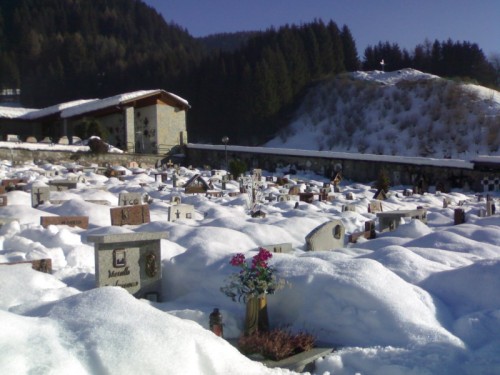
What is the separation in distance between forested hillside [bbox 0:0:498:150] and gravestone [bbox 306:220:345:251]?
39539 millimetres

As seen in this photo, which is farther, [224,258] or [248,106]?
[248,106]


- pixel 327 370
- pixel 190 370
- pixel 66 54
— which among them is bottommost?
pixel 327 370

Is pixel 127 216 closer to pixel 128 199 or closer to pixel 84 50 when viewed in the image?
pixel 128 199

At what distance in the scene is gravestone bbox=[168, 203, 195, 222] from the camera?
1251 cm

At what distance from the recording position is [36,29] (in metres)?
92.5

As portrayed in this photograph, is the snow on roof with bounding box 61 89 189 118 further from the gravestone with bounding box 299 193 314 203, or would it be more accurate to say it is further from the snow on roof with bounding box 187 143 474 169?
the gravestone with bounding box 299 193 314 203

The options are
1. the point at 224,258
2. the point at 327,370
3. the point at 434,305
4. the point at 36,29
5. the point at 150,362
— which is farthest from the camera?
the point at 36,29

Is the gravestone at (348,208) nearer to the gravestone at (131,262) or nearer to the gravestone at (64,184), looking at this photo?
the gravestone at (64,184)

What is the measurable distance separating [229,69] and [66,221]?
153 feet

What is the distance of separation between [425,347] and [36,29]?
95.2 meters

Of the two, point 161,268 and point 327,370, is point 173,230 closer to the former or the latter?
point 161,268

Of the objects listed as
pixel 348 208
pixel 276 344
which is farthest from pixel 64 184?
pixel 276 344

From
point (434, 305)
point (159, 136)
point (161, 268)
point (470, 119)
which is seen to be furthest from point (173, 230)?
point (470, 119)

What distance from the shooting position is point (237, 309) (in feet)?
21.1
